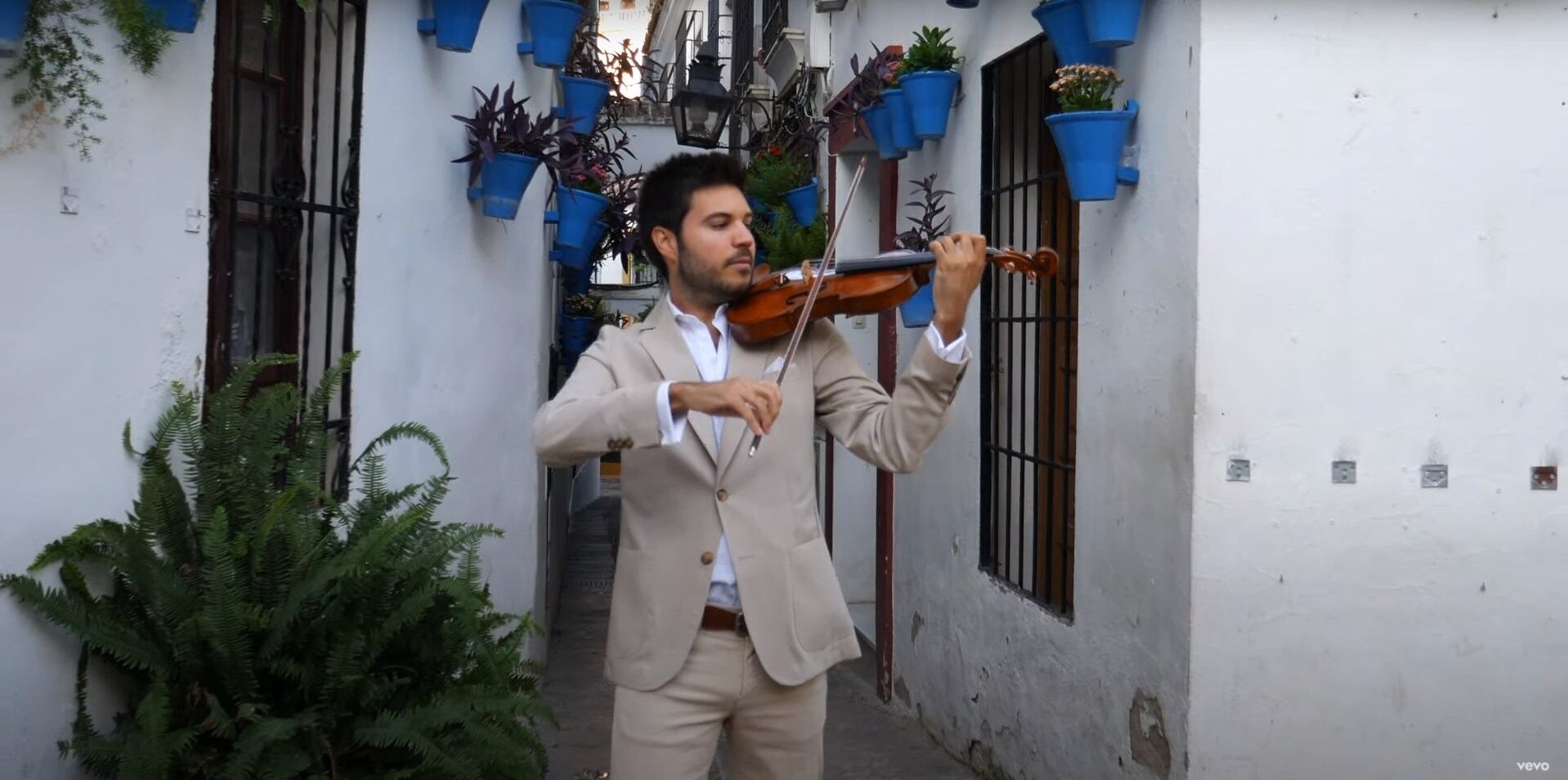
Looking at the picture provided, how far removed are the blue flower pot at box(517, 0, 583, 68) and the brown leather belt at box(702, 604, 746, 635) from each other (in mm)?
3248

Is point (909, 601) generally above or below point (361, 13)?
below

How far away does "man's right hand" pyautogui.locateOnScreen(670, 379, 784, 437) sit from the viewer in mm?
2486

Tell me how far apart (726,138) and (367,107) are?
32.3ft

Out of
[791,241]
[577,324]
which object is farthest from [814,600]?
[577,324]

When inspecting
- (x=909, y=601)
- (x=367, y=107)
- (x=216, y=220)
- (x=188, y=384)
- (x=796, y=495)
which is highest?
(x=367, y=107)

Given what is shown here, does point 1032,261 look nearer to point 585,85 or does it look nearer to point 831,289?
point 831,289

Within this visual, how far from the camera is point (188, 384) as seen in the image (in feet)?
11.3

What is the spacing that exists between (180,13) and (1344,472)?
3.12 metres

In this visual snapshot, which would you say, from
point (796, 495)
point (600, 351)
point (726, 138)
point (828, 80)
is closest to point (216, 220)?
point (600, 351)

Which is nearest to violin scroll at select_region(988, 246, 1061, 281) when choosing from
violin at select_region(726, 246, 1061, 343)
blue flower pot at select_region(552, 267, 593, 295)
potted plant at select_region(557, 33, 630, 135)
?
violin at select_region(726, 246, 1061, 343)

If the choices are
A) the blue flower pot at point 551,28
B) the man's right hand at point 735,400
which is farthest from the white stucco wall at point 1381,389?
the blue flower pot at point 551,28

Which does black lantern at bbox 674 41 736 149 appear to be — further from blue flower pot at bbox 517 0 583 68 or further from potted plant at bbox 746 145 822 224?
blue flower pot at bbox 517 0 583 68

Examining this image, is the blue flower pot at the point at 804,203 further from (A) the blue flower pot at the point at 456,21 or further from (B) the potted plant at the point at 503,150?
(A) the blue flower pot at the point at 456,21

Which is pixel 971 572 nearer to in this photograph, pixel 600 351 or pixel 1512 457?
pixel 1512 457
